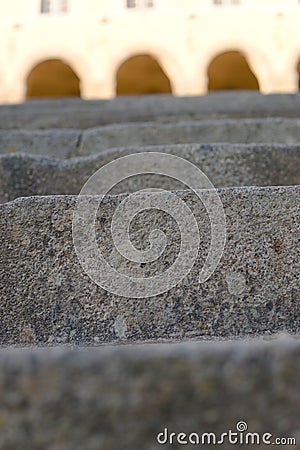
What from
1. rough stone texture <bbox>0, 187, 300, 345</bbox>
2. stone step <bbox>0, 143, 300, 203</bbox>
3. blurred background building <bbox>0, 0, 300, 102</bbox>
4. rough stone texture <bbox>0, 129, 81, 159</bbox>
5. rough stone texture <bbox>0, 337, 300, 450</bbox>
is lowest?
rough stone texture <bbox>0, 337, 300, 450</bbox>

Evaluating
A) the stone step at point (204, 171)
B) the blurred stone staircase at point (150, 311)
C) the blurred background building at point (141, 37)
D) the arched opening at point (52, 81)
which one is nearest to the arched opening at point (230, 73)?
the blurred background building at point (141, 37)

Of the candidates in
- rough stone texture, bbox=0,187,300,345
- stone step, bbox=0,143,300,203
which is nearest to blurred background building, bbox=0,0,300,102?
stone step, bbox=0,143,300,203

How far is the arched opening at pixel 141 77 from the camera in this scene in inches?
613

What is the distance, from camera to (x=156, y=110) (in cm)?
579

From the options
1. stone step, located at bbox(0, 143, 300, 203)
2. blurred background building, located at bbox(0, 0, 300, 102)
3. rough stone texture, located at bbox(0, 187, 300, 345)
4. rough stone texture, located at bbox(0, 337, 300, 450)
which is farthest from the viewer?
blurred background building, located at bbox(0, 0, 300, 102)

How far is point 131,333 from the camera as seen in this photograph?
1.86 metres

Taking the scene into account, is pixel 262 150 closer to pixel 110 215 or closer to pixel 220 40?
pixel 110 215

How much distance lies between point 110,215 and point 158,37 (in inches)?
513

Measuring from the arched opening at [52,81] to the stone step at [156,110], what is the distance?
8.77 meters

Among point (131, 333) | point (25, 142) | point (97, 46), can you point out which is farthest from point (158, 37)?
point (131, 333)

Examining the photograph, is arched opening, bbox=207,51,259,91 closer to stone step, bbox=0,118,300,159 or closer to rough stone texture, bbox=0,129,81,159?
stone step, bbox=0,118,300,159

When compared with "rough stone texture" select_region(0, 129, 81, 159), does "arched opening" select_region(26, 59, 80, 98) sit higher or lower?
higher

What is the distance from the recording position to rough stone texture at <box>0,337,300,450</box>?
0.84 m

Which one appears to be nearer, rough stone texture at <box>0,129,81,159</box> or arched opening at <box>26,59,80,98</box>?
rough stone texture at <box>0,129,81,159</box>
